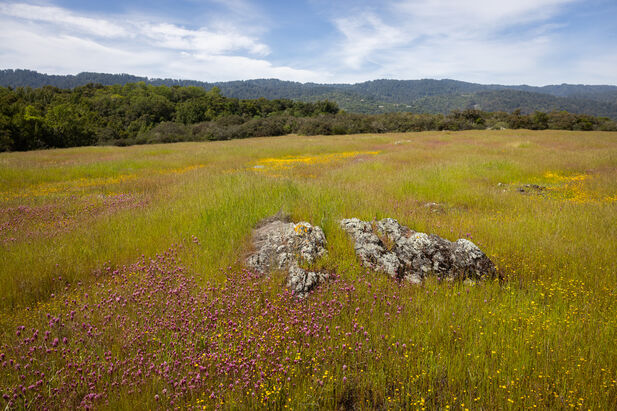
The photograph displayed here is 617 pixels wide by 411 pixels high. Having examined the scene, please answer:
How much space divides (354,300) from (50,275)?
4474 millimetres

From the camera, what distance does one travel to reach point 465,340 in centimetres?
284

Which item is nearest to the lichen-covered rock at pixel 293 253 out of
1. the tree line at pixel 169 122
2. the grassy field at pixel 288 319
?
the grassy field at pixel 288 319

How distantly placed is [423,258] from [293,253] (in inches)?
78.0

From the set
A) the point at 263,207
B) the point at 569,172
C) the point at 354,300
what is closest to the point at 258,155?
the point at 263,207

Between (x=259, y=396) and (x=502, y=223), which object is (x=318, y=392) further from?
(x=502, y=223)

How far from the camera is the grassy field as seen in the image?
7.61 feet

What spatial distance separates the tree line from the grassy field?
4775cm

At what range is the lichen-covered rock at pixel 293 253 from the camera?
377 centimetres

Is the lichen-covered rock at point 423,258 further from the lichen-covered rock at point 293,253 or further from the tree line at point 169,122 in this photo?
the tree line at point 169,122

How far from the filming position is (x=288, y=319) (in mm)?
3104

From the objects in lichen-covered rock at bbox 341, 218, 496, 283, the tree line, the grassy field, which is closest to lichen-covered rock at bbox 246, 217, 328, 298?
the grassy field

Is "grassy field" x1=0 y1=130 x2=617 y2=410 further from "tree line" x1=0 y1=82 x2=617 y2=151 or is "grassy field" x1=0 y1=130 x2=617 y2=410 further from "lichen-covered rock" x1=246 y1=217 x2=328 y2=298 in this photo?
"tree line" x1=0 y1=82 x2=617 y2=151

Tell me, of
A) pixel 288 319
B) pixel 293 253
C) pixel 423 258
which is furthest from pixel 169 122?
pixel 288 319

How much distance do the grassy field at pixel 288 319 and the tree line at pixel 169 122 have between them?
47748 millimetres
